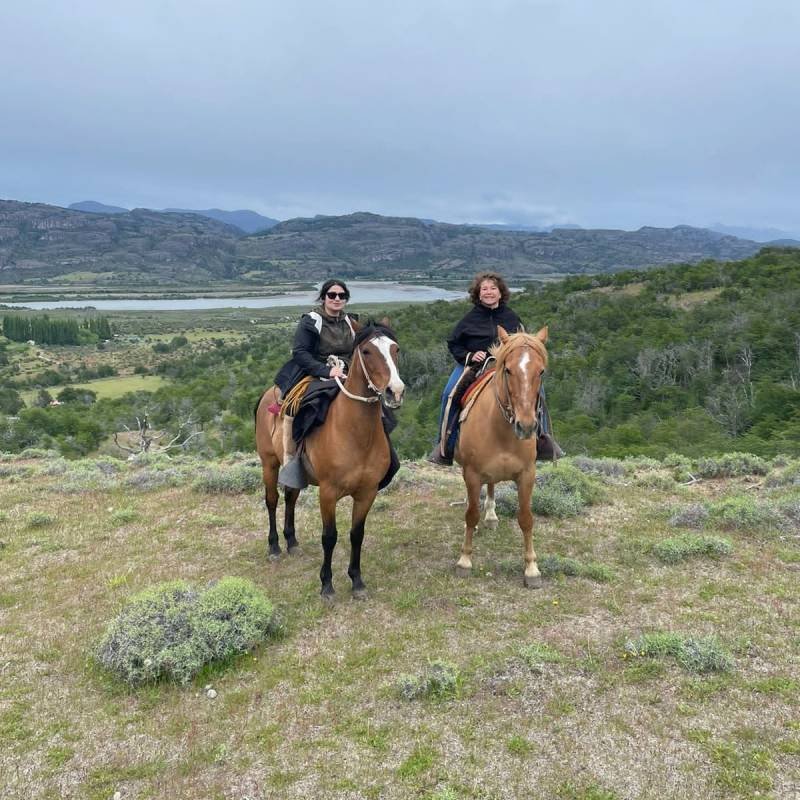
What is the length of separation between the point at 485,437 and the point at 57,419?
125 ft

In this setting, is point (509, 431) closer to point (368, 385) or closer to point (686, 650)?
point (368, 385)

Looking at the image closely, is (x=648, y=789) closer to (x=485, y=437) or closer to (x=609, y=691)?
(x=609, y=691)

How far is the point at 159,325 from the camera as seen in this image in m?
115

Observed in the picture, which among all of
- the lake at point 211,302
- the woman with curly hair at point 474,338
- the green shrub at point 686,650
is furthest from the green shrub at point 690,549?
the lake at point 211,302

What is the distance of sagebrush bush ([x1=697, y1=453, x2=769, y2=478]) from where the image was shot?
9891 mm

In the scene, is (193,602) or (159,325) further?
(159,325)

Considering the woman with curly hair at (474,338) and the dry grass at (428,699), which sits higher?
the woman with curly hair at (474,338)

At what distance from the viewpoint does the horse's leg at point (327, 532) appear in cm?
557

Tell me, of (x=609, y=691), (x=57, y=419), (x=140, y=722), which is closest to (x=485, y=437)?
(x=609, y=691)

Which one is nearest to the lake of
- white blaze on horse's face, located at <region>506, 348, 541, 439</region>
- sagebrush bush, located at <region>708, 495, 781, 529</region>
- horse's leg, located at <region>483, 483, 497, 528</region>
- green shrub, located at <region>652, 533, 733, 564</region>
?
horse's leg, located at <region>483, 483, 497, 528</region>

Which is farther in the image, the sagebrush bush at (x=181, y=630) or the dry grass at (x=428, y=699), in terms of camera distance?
the sagebrush bush at (x=181, y=630)

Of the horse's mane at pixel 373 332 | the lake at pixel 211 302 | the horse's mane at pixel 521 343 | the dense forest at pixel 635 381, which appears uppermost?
the lake at pixel 211 302

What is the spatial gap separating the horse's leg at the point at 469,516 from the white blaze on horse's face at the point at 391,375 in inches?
70.7

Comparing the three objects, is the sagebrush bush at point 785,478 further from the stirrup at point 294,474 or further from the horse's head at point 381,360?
the stirrup at point 294,474
